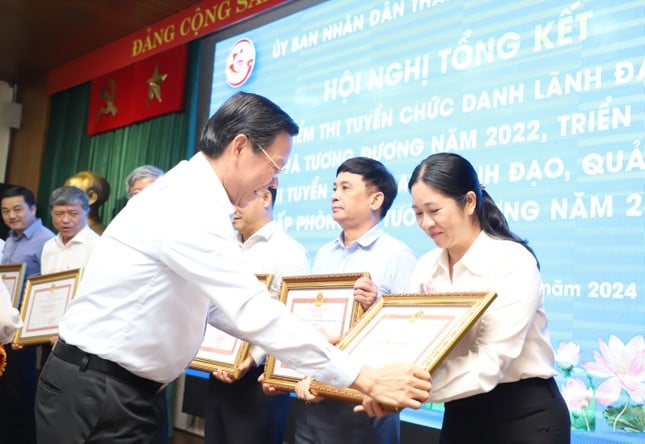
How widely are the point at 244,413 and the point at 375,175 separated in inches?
38.5

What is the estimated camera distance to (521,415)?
1706mm

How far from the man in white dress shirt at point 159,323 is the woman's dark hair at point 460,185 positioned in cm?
49

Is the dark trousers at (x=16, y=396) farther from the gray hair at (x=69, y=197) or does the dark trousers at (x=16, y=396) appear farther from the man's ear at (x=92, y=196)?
the man's ear at (x=92, y=196)

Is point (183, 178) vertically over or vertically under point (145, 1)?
under

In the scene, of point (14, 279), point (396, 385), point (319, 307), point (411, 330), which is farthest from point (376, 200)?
point (14, 279)

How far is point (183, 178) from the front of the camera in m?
1.64

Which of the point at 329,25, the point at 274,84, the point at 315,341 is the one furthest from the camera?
the point at 274,84

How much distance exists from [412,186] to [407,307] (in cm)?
33

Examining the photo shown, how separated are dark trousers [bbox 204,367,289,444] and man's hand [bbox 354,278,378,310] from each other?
23.7 inches

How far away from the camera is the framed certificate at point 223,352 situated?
8.51ft

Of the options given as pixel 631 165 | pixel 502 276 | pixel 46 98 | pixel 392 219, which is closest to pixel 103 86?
pixel 46 98

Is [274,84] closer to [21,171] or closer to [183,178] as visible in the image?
[183,178]

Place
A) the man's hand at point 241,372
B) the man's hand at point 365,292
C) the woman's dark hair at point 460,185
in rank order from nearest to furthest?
the woman's dark hair at point 460,185 < the man's hand at point 365,292 < the man's hand at point 241,372

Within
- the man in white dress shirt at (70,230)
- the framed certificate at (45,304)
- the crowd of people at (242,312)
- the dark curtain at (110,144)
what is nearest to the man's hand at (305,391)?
the crowd of people at (242,312)
